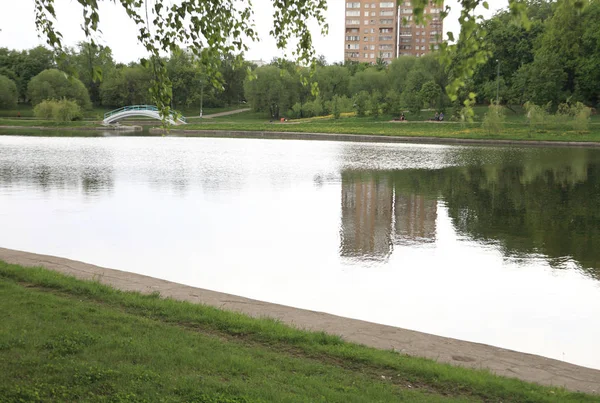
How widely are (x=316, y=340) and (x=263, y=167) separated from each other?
78.9 feet

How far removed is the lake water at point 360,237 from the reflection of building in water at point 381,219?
0.06 meters

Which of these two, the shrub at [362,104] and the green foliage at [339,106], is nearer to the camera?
the shrub at [362,104]

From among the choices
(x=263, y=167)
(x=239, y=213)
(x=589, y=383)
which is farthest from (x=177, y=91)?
→ (x=589, y=383)

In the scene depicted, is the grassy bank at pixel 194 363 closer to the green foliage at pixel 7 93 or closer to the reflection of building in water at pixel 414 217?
the reflection of building in water at pixel 414 217

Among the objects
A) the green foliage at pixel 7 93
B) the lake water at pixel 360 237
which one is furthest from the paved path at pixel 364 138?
the green foliage at pixel 7 93

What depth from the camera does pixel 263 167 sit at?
99.8 feet

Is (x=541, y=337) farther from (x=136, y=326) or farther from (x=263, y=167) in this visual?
(x=263, y=167)

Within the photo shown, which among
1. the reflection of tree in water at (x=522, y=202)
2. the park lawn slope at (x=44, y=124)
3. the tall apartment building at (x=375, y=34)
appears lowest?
the reflection of tree in water at (x=522, y=202)

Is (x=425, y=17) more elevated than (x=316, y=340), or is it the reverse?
(x=425, y=17)

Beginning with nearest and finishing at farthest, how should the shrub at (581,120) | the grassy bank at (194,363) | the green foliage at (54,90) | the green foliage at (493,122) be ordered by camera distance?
the grassy bank at (194,363) → the shrub at (581,120) → the green foliage at (493,122) → the green foliage at (54,90)

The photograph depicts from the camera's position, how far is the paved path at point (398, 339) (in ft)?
20.9

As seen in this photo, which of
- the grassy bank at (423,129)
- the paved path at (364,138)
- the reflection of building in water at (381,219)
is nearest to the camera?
the reflection of building in water at (381,219)

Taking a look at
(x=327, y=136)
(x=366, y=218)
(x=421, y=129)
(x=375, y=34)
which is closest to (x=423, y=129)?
(x=421, y=129)

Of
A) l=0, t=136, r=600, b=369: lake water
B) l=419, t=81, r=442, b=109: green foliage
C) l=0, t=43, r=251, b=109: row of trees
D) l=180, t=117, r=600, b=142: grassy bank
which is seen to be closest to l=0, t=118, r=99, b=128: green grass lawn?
l=0, t=43, r=251, b=109: row of trees
